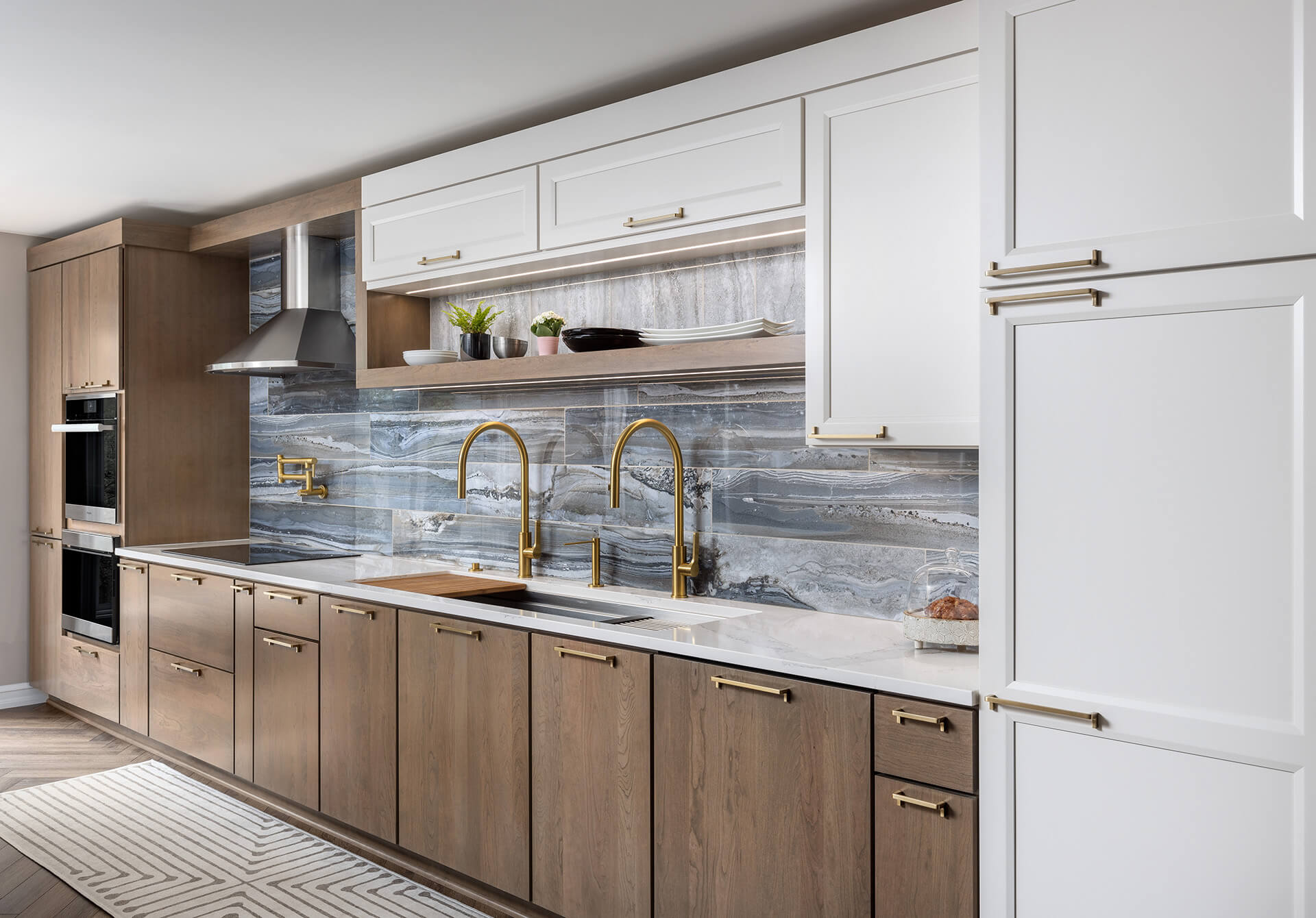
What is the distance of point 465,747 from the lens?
2920 mm

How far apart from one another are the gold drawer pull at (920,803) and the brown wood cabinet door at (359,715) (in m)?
1.73

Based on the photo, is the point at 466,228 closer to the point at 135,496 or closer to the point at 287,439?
the point at 287,439

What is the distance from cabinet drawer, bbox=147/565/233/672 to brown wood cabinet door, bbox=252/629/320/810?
26 cm

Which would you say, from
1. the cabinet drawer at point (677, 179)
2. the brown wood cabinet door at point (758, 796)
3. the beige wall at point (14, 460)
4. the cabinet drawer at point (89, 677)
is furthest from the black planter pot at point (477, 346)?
the beige wall at point (14, 460)

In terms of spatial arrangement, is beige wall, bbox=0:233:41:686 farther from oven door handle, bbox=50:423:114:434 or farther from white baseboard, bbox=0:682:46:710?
oven door handle, bbox=50:423:114:434

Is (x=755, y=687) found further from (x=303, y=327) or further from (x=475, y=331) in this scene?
(x=303, y=327)

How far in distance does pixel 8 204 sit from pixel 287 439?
1.62m

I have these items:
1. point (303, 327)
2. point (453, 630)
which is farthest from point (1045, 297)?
Result: point (303, 327)

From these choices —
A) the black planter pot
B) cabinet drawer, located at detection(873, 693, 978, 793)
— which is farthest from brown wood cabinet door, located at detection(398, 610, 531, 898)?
cabinet drawer, located at detection(873, 693, 978, 793)

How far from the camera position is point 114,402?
462cm

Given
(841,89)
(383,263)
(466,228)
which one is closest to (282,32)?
(466,228)

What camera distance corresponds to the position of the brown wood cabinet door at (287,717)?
345cm

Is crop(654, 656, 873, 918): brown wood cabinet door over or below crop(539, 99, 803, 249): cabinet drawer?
below

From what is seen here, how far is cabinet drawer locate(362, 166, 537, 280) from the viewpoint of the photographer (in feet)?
10.5
